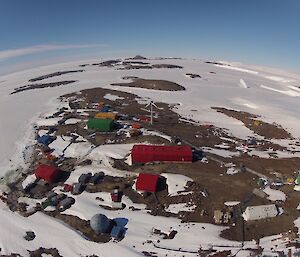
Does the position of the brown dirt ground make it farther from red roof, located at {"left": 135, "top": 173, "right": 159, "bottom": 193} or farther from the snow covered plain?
the snow covered plain

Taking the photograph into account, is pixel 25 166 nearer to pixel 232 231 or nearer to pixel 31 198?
pixel 31 198

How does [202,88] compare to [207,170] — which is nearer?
[207,170]

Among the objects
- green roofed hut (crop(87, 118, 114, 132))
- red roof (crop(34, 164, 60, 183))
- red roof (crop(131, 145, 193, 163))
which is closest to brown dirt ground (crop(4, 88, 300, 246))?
red roof (crop(131, 145, 193, 163))

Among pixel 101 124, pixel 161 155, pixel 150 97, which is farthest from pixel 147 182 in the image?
pixel 150 97

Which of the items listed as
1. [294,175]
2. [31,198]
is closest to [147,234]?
[31,198]

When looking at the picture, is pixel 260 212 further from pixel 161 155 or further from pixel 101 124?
pixel 101 124

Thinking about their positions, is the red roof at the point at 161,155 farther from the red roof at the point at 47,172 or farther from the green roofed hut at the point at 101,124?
the green roofed hut at the point at 101,124

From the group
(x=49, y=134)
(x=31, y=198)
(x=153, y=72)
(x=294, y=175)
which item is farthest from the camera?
(x=153, y=72)
